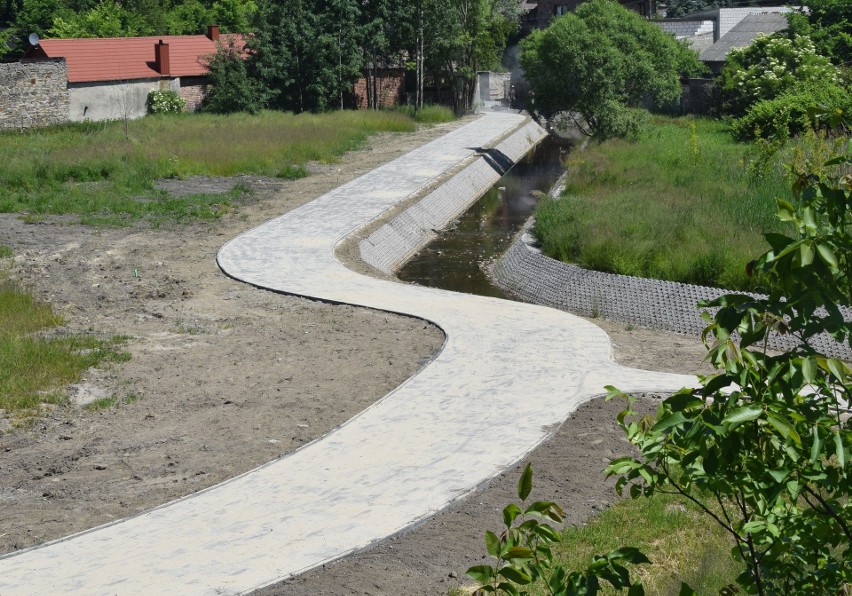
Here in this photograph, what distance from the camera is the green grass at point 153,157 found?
76.4 ft

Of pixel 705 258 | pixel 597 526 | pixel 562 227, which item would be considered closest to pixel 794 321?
pixel 597 526

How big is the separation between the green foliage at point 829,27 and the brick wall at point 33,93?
89.1ft

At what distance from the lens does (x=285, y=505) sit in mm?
8750

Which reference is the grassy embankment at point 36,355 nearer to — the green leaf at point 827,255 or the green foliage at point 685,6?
the green leaf at point 827,255

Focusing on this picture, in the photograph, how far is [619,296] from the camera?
1592 cm

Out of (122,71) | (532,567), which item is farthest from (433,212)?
(532,567)

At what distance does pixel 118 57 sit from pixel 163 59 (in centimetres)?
169

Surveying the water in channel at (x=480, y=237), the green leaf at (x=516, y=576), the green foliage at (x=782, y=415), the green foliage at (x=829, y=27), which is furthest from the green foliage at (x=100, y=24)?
the green leaf at (x=516, y=576)

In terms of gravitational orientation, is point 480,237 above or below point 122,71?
below

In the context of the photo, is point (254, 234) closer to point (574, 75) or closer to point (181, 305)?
point (181, 305)

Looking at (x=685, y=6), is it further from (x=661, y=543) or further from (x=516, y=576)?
(x=516, y=576)

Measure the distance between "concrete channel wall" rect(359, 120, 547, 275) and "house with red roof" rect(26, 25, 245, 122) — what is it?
13.6m

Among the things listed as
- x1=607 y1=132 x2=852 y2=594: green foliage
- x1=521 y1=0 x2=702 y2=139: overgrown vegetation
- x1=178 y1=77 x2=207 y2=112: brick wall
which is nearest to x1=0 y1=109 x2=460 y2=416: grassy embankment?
x1=178 y1=77 x2=207 y2=112: brick wall

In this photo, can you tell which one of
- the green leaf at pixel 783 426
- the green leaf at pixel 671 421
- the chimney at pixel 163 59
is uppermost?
the chimney at pixel 163 59
